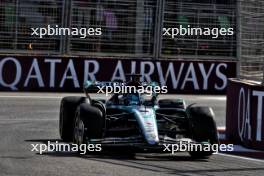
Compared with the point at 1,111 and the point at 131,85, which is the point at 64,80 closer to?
the point at 1,111

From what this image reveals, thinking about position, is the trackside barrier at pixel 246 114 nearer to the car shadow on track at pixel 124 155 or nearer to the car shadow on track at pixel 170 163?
the car shadow on track at pixel 170 163

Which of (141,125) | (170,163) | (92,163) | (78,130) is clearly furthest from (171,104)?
(92,163)

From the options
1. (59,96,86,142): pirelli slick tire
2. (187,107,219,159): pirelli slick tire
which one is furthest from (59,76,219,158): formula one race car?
(59,96,86,142): pirelli slick tire

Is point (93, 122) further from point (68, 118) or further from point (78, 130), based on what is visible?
point (68, 118)

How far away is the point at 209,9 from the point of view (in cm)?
2298

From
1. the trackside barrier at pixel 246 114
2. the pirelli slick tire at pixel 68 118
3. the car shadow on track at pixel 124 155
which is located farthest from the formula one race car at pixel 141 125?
the trackside barrier at pixel 246 114

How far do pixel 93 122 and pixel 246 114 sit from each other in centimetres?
262

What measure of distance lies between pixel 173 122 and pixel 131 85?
105cm

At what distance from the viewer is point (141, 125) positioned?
9805 mm

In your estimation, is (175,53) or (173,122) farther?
(175,53)

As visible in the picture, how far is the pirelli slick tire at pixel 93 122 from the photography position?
9875 millimetres

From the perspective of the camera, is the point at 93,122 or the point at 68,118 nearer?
the point at 93,122

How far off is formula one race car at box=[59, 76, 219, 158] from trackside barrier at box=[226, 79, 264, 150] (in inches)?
35.8

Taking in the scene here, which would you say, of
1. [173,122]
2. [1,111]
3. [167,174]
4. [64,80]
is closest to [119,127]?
[173,122]
